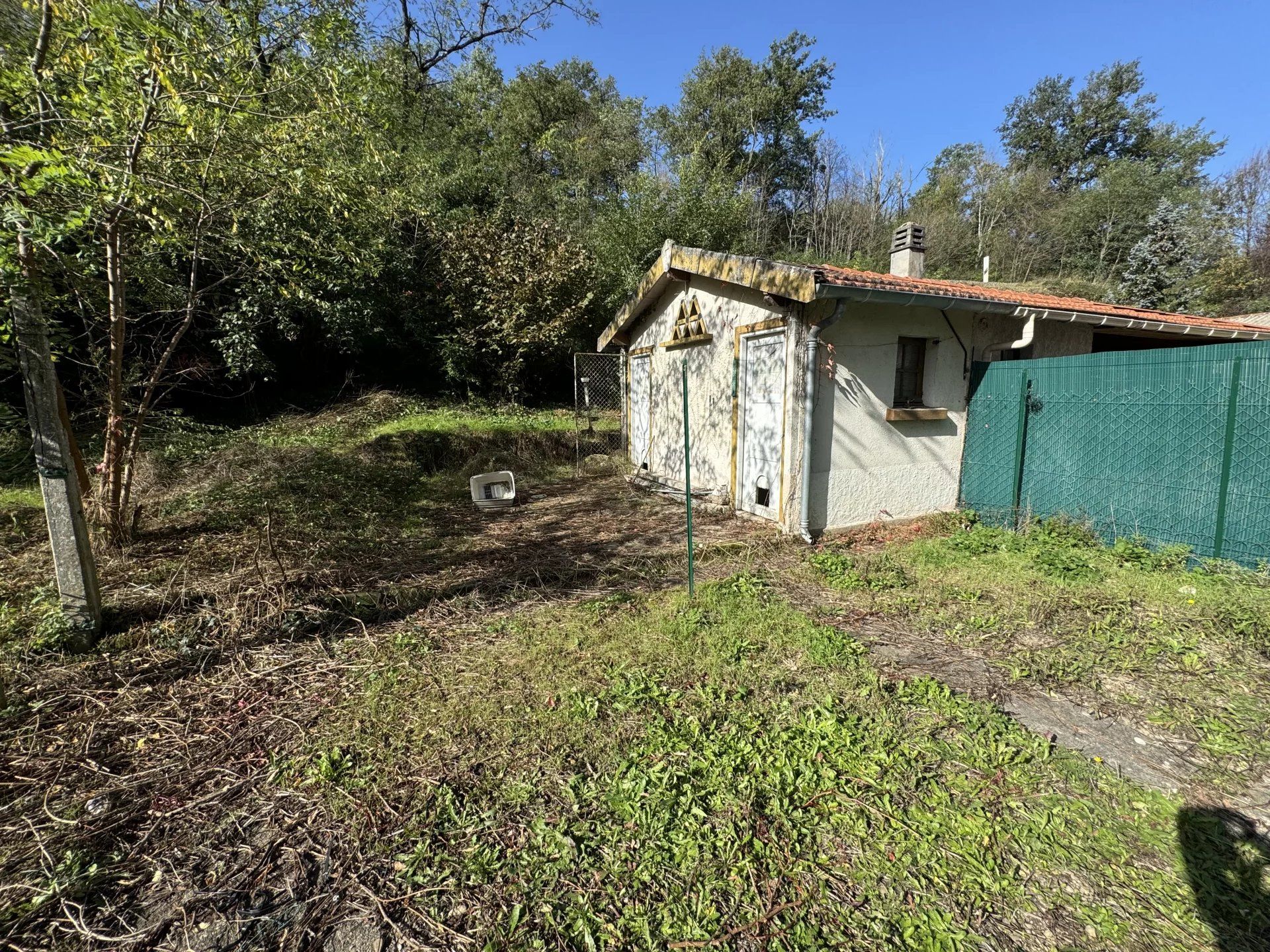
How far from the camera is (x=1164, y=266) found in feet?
68.9

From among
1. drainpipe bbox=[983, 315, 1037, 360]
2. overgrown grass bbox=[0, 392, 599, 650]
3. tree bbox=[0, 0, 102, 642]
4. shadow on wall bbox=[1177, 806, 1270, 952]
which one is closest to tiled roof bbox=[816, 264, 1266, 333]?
drainpipe bbox=[983, 315, 1037, 360]

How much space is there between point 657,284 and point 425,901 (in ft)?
25.8

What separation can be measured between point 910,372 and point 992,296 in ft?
3.77

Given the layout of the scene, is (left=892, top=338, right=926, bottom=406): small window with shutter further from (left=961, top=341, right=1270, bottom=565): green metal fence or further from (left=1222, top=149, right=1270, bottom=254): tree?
(left=1222, top=149, right=1270, bottom=254): tree

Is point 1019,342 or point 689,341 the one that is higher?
point 689,341

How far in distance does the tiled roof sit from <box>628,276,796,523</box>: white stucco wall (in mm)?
738

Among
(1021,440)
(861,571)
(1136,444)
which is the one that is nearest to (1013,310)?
(1021,440)

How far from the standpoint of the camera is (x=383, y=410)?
11.9 meters

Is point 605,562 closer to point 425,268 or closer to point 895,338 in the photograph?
point 895,338

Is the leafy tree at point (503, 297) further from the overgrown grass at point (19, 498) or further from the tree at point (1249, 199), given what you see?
the tree at point (1249, 199)

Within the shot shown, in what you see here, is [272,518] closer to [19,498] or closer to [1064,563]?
[19,498]

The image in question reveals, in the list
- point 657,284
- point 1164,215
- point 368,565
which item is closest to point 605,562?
point 368,565

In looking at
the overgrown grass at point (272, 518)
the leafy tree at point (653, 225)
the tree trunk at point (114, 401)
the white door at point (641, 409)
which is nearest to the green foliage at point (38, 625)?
the overgrown grass at point (272, 518)

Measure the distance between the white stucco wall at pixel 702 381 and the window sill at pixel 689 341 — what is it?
5cm
